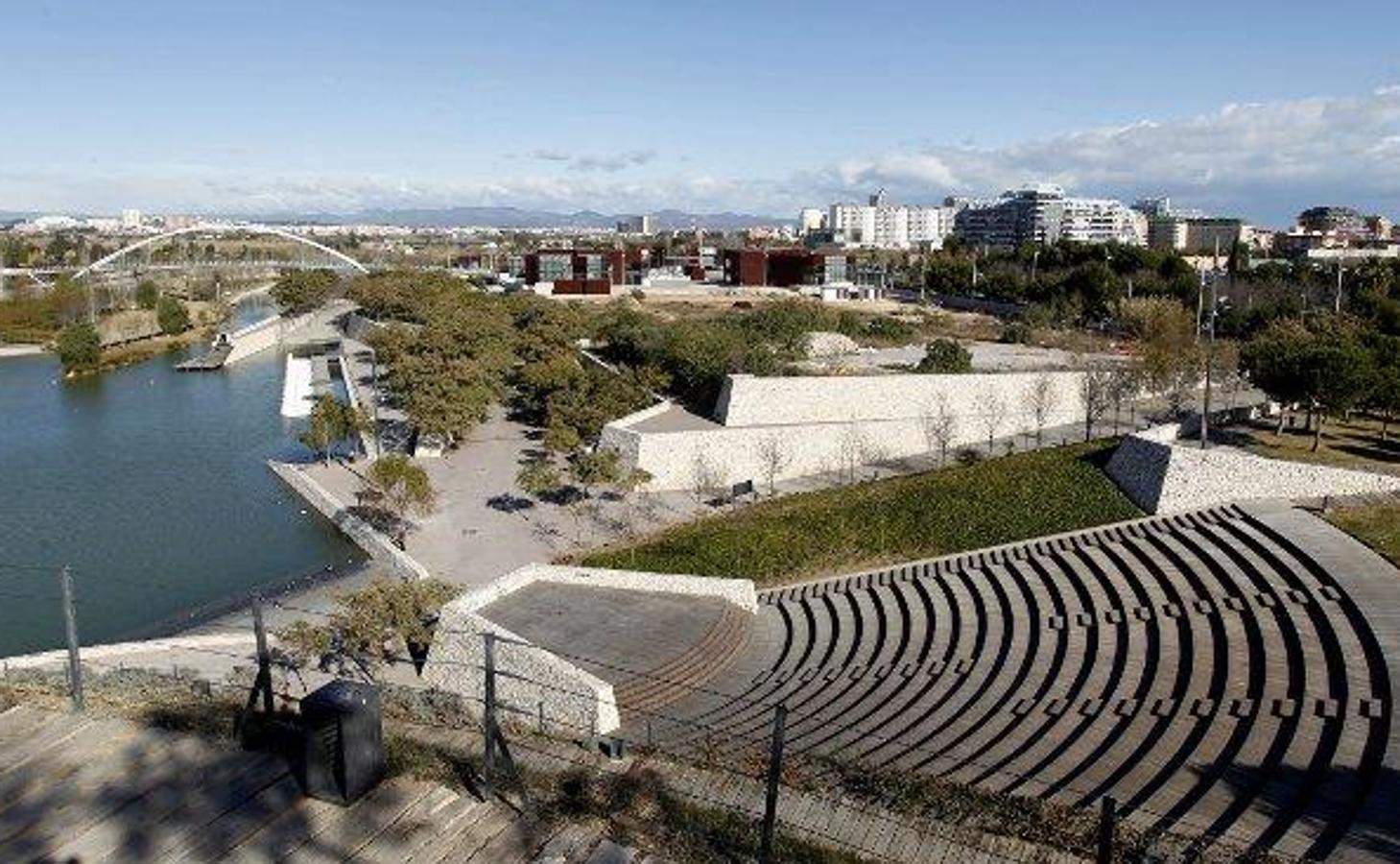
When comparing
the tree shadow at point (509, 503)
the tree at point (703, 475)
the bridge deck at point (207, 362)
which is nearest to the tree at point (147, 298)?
the bridge deck at point (207, 362)

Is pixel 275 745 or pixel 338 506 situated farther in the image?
pixel 338 506

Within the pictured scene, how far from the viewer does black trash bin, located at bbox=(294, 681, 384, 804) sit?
4785mm

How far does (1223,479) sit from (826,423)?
31.6 ft

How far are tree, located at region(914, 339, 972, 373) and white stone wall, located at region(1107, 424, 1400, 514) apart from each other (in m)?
9.87

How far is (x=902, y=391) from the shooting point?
25938 millimetres

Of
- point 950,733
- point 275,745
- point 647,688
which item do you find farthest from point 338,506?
point 275,745

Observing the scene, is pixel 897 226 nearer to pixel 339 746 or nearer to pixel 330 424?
pixel 330 424

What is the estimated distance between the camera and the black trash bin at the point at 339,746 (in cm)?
479

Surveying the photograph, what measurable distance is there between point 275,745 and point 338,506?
1726 centimetres

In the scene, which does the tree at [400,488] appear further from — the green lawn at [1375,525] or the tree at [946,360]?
the green lawn at [1375,525]

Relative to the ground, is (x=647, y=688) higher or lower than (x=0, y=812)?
lower

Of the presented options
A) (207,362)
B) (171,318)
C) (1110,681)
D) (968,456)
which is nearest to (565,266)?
(171,318)

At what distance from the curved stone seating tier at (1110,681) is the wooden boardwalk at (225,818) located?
164 inches

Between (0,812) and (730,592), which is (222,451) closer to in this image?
(730,592)
